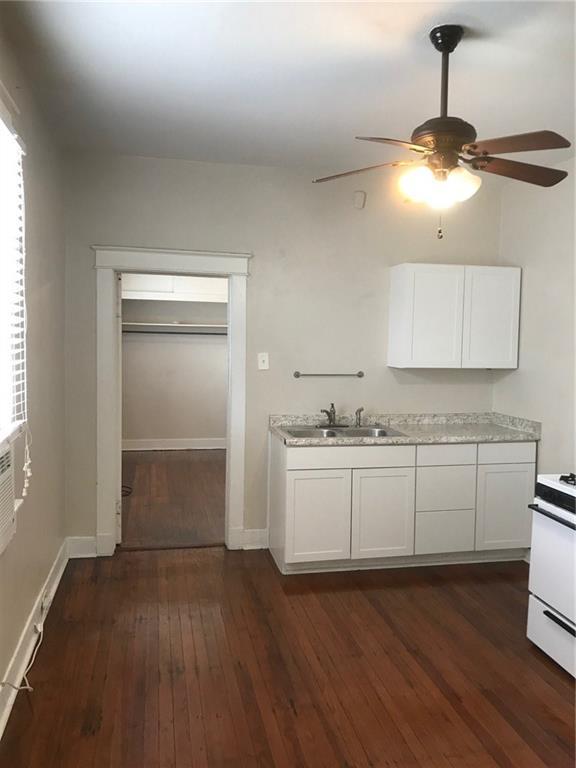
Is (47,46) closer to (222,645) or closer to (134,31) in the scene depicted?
(134,31)

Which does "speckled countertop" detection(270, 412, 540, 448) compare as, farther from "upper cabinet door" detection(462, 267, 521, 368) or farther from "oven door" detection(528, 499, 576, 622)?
"oven door" detection(528, 499, 576, 622)

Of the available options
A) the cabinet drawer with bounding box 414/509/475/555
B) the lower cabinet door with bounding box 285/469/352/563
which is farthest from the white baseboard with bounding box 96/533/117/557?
the cabinet drawer with bounding box 414/509/475/555

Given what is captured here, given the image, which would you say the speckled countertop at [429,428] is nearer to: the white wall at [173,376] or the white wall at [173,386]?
the white wall at [173,386]

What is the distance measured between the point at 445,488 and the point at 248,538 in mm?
1427

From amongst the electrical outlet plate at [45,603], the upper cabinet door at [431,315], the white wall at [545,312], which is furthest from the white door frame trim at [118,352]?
the white wall at [545,312]

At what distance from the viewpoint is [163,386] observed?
296 inches

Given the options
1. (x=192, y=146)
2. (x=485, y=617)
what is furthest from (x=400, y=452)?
(x=192, y=146)

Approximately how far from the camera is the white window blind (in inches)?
87.4

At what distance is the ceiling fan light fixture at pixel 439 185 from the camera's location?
2.22 m

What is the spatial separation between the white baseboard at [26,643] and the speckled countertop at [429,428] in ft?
5.17

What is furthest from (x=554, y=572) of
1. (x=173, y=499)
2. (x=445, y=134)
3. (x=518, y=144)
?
(x=173, y=499)

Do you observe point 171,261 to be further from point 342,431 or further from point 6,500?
point 6,500

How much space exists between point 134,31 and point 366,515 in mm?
2881

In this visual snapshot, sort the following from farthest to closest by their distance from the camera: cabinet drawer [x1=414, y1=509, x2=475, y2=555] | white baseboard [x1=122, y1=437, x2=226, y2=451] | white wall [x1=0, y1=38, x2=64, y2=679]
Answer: white baseboard [x1=122, y1=437, x2=226, y2=451] < cabinet drawer [x1=414, y1=509, x2=475, y2=555] < white wall [x1=0, y1=38, x2=64, y2=679]
